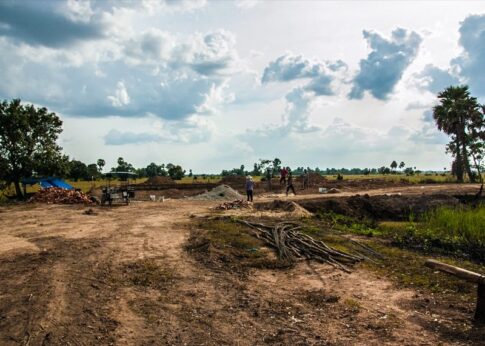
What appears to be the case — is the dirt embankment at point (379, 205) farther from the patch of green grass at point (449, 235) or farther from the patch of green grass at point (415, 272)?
the patch of green grass at point (415, 272)

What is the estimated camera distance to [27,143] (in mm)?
29797

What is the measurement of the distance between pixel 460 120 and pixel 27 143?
4402 centimetres

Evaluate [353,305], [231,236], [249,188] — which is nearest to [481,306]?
[353,305]

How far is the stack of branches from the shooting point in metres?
10.4

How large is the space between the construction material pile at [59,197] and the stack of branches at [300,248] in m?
18.0

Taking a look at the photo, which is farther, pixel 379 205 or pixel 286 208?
pixel 379 205

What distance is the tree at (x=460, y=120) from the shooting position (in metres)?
46.6

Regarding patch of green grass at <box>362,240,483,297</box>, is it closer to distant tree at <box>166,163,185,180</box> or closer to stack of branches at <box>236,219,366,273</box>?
stack of branches at <box>236,219,366,273</box>

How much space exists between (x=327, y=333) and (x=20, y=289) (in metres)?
5.90

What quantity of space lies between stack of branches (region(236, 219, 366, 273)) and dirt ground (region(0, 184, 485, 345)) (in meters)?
0.54

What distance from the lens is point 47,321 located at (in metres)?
6.50

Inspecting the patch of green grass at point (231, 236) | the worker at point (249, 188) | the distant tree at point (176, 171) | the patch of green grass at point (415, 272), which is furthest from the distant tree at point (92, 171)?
the patch of green grass at point (415, 272)

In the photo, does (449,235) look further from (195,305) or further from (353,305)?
(195,305)

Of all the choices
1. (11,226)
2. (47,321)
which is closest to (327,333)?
(47,321)
